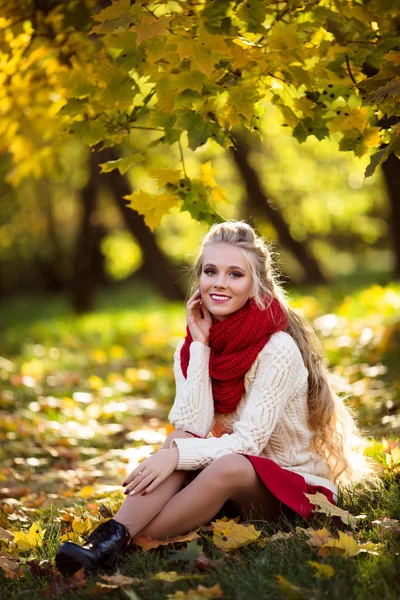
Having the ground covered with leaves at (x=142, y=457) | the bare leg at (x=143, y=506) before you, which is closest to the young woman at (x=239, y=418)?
the bare leg at (x=143, y=506)

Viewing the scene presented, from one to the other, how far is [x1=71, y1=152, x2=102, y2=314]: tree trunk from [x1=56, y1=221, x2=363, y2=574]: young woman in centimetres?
900

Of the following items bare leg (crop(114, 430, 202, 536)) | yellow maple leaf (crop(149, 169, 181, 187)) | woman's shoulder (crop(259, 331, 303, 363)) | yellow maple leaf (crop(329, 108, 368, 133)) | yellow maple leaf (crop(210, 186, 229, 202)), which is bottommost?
bare leg (crop(114, 430, 202, 536))

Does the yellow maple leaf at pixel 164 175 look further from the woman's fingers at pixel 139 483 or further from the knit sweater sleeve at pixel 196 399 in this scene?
the woman's fingers at pixel 139 483

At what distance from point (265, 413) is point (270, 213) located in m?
10.3

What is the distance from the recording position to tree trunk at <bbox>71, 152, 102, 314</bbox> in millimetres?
12805

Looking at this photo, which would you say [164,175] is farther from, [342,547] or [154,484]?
[342,547]

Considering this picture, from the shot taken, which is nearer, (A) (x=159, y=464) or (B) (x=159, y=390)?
(A) (x=159, y=464)

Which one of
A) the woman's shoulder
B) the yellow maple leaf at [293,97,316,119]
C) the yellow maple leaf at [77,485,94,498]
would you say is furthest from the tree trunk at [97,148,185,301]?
the woman's shoulder

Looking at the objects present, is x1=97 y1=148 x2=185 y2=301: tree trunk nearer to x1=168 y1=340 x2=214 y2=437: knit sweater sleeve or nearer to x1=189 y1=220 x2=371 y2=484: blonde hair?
x1=189 y1=220 x2=371 y2=484: blonde hair

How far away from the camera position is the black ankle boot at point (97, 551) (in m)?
2.77

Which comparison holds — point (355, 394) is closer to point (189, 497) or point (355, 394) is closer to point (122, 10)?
point (189, 497)

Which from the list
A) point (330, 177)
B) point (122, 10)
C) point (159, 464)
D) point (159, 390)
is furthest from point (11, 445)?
point (330, 177)

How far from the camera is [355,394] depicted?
5828 millimetres

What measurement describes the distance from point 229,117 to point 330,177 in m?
14.4
